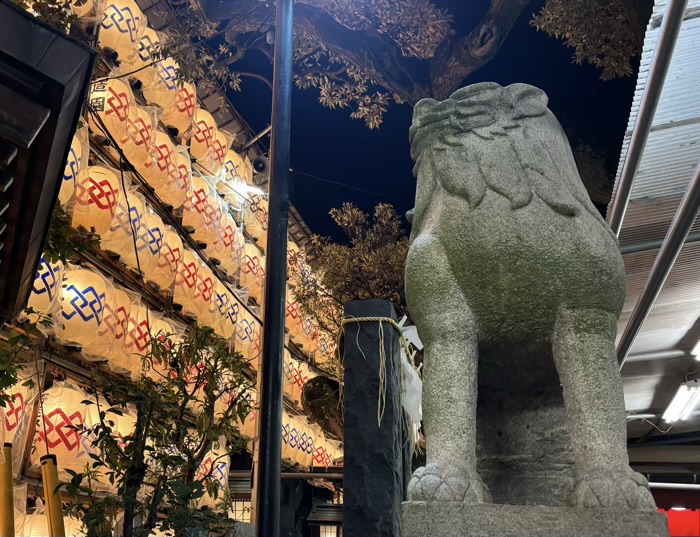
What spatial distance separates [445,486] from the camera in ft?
6.81

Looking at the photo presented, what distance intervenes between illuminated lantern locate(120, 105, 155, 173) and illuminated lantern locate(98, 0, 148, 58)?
0.79m

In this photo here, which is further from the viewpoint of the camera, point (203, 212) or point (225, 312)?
point (225, 312)

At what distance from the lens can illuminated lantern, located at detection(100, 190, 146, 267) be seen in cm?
840

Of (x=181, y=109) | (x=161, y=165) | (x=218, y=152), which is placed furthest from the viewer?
(x=218, y=152)

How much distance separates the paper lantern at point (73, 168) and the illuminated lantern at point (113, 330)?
170 cm

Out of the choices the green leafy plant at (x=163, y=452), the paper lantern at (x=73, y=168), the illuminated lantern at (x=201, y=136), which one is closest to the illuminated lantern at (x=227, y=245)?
the illuminated lantern at (x=201, y=136)

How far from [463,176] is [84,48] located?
1.63 meters

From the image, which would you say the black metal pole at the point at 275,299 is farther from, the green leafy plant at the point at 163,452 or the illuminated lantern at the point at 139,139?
the illuminated lantern at the point at 139,139

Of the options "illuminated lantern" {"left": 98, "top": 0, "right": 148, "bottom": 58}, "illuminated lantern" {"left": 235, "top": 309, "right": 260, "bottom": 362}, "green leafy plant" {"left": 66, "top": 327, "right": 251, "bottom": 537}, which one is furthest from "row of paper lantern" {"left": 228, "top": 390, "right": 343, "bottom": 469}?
"green leafy plant" {"left": 66, "top": 327, "right": 251, "bottom": 537}

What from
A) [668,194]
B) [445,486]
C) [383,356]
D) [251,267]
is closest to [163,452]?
[383,356]

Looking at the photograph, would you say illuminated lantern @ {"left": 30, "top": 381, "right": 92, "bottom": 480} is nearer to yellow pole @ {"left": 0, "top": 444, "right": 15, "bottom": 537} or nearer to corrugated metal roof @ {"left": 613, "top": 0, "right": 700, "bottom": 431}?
yellow pole @ {"left": 0, "top": 444, "right": 15, "bottom": 537}

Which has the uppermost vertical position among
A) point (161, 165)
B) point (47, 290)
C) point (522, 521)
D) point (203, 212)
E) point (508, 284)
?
point (161, 165)

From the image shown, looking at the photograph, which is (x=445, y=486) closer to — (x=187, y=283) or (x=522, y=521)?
(x=522, y=521)

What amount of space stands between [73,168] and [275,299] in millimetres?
3681
